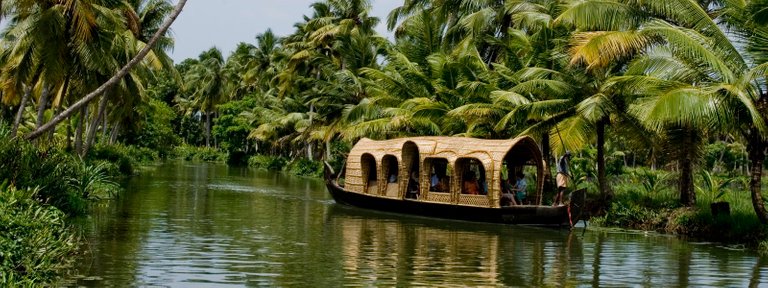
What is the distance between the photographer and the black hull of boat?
16406 mm

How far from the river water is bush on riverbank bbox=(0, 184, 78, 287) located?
347 mm

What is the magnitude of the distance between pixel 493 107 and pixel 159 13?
11.0 metres

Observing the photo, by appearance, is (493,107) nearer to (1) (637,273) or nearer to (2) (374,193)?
(2) (374,193)

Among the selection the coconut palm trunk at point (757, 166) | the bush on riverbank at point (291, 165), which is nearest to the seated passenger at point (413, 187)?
the coconut palm trunk at point (757, 166)

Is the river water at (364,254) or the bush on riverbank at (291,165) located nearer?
the river water at (364,254)

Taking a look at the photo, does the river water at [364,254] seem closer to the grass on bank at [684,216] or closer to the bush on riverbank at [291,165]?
the grass on bank at [684,216]

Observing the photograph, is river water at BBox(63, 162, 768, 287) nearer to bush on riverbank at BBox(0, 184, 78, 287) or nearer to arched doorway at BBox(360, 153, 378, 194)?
bush on riverbank at BBox(0, 184, 78, 287)

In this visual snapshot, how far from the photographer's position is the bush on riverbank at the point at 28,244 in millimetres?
7355

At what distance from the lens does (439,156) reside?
58.8 ft

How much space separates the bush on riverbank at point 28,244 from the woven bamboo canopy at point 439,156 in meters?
9.25

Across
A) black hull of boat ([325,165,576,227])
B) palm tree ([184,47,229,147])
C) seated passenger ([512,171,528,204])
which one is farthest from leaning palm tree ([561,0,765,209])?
palm tree ([184,47,229,147])

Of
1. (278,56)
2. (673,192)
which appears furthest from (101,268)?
(278,56)

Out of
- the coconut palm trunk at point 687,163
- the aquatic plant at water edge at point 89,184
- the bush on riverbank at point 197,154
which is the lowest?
the aquatic plant at water edge at point 89,184

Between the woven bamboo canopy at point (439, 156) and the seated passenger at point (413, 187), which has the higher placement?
the woven bamboo canopy at point (439, 156)
